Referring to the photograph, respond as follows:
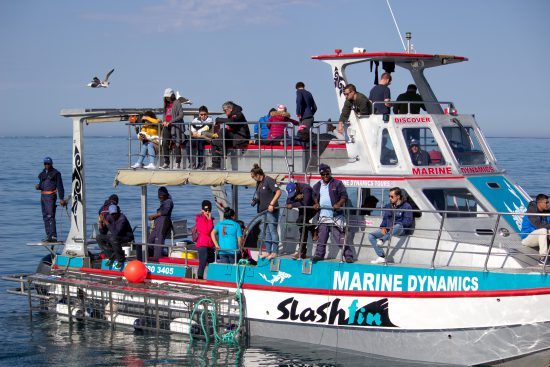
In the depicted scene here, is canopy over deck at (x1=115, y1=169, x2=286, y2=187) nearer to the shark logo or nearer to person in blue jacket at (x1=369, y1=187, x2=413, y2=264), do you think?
the shark logo

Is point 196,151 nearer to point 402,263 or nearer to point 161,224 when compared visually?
point 161,224

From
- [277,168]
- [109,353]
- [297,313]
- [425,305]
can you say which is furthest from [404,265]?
[109,353]

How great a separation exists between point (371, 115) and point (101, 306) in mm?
6476

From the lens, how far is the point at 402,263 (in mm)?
15328

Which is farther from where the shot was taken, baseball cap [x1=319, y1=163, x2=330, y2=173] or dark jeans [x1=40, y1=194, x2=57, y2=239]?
dark jeans [x1=40, y1=194, x2=57, y2=239]

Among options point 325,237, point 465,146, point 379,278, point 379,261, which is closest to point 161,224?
point 325,237

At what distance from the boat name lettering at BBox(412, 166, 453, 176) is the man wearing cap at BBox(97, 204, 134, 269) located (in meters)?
6.00

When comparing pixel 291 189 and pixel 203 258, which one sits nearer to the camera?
pixel 291 189

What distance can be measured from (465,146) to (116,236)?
703 centimetres

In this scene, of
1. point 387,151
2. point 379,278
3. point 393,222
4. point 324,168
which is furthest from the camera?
point 387,151

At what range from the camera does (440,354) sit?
14.5 m

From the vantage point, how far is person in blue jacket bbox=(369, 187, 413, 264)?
50.0 ft

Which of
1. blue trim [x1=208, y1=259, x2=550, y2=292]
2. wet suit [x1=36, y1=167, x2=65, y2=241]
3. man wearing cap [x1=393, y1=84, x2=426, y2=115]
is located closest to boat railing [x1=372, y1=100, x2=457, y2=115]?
man wearing cap [x1=393, y1=84, x2=426, y2=115]

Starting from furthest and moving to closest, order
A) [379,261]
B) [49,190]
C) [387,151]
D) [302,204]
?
[49,190], [387,151], [302,204], [379,261]
